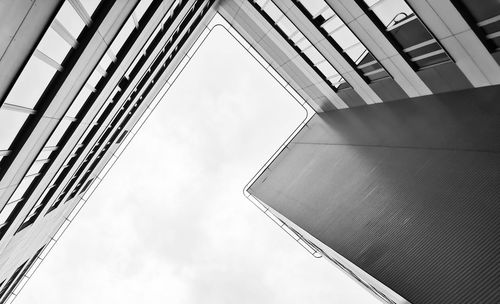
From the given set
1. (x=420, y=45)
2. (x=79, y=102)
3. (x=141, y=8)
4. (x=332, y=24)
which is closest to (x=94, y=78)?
(x=79, y=102)

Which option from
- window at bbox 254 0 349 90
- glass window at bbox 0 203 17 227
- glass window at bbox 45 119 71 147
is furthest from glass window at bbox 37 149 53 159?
window at bbox 254 0 349 90

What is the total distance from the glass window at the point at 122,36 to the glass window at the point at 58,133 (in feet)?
11.5

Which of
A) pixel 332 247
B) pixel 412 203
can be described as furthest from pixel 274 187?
pixel 412 203

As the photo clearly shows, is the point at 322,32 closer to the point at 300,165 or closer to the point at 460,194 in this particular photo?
the point at 300,165

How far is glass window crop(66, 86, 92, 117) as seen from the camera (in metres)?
14.4

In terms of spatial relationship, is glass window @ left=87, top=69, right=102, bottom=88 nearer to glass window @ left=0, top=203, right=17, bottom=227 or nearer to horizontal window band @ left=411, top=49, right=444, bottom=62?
glass window @ left=0, top=203, right=17, bottom=227

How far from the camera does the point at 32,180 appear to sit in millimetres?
16484

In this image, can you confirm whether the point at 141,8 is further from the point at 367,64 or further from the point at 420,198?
the point at 367,64

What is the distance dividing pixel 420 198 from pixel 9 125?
13633 millimetres

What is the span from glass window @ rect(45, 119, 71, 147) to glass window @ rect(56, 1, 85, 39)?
435cm

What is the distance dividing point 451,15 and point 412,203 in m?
7.05

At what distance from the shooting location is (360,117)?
24766 mm

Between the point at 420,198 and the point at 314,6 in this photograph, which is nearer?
the point at 420,198

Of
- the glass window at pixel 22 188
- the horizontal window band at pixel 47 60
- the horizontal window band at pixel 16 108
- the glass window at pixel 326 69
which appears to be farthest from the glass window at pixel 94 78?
the glass window at pixel 326 69
